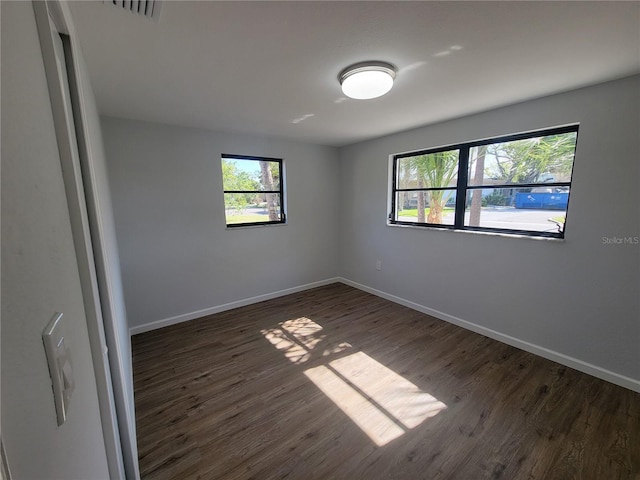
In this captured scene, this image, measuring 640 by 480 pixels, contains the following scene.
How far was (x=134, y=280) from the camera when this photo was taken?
2.92 metres

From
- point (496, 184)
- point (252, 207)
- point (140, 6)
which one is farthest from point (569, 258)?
point (252, 207)

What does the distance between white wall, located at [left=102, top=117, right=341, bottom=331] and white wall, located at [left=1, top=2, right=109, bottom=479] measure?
2.57 m

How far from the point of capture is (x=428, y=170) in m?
3.35

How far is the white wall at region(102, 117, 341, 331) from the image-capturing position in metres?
2.83

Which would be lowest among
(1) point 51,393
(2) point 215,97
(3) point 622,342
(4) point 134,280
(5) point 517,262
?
(3) point 622,342

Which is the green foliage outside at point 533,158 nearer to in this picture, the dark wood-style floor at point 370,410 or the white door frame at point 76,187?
the dark wood-style floor at point 370,410

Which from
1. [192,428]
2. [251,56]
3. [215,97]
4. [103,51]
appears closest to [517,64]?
[251,56]

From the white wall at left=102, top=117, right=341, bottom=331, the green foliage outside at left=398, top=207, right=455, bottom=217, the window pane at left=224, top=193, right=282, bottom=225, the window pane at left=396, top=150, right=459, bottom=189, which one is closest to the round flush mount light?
the window pane at left=396, top=150, right=459, bottom=189

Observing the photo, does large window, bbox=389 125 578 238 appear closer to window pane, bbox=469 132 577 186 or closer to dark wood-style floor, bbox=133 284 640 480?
window pane, bbox=469 132 577 186

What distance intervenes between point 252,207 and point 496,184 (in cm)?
291

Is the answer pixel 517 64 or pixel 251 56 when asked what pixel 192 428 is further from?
pixel 517 64

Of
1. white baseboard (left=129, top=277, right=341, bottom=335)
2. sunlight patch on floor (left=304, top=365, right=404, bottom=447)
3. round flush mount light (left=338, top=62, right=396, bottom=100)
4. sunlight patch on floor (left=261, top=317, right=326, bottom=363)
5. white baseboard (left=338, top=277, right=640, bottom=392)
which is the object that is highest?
round flush mount light (left=338, top=62, right=396, bottom=100)

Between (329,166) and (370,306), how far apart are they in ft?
7.45

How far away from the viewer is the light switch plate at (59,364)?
451mm
